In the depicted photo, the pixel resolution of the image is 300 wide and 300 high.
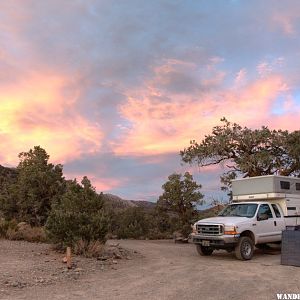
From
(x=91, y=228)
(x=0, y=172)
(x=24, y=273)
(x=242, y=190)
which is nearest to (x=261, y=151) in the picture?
(x=242, y=190)

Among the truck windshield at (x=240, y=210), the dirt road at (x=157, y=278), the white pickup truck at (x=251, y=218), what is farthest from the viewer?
the truck windshield at (x=240, y=210)

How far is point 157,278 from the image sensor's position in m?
11.3

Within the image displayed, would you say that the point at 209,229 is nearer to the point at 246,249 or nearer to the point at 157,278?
the point at 246,249

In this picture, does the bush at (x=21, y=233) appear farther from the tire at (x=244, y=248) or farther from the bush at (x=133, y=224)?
the tire at (x=244, y=248)

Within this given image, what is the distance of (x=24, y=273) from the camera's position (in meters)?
11.5

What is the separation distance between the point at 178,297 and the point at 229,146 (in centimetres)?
1837

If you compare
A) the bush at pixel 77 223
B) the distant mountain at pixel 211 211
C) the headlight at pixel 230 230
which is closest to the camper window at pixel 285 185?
the headlight at pixel 230 230

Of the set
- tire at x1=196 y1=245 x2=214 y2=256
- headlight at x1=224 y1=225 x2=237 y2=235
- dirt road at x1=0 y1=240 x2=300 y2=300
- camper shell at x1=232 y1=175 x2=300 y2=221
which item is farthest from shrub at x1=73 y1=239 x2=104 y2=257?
camper shell at x1=232 y1=175 x2=300 y2=221

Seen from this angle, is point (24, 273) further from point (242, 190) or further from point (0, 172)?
point (0, 172)

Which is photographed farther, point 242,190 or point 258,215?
point 242,190

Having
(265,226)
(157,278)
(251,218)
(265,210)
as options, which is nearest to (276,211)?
(265,210)

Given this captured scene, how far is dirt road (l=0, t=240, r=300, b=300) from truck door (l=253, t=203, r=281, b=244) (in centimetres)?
95

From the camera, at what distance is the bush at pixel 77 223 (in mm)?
15477

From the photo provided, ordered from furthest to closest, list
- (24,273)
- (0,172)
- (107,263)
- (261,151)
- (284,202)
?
(0,172) < (261,151) < (284,202) < (107,263) < (24,273)
